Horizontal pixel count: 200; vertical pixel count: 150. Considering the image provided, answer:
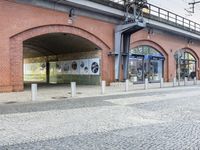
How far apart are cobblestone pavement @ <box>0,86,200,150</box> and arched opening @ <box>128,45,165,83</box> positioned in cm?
1905

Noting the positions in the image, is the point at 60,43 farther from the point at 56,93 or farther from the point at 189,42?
the point at 189,42

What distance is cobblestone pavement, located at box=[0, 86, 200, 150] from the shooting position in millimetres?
6340

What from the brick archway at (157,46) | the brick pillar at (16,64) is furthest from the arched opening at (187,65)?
the brick pillar at (16,64)

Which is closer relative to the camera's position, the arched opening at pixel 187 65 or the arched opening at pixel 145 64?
the arched opening at pixel 145 64

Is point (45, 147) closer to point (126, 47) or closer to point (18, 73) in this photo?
point (18, 73)

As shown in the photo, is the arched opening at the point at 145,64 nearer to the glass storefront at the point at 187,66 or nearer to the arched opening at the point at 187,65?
the arched opening at the point at 187,65

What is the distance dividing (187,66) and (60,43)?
64.7ft

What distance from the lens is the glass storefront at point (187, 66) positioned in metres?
39.8

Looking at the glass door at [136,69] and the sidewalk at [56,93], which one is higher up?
the glass door at [136,69]

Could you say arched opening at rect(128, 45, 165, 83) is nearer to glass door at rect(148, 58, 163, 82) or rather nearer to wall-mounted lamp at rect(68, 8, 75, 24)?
glass door at rect(148, 58, 163, 82)

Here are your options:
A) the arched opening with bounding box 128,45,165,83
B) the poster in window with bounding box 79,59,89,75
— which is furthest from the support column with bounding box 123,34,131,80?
the poster in window with bounding box 79,59,89,75

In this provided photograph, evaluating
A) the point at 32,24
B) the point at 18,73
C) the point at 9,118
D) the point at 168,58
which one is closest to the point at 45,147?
the point at 9,118

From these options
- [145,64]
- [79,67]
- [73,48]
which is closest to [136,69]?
[145,64]

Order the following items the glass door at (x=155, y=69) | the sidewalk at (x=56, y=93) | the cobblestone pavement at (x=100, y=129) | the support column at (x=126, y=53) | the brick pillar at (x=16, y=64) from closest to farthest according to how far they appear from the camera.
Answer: the cobblestone pavement at (x=100, y=129)
the sidewalk at (x=56, y=93)
the brick pillar at (x=16, y=64)
the support column at (x=126, y=53)
the glass door at (x=155, y=69)
